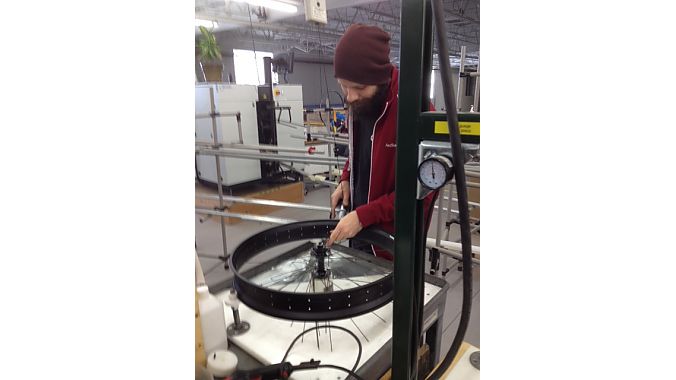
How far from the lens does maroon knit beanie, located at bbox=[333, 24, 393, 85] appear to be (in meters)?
1.15

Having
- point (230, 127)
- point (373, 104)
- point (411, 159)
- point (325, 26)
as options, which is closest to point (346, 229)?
point (411, 159)

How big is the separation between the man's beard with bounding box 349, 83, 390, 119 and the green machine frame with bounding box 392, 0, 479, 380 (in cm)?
69

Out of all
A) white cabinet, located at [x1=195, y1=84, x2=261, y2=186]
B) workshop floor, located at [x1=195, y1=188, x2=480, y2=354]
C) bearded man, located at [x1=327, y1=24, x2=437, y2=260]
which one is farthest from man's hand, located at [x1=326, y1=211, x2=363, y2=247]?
white cabinet, located at [x1=195, y1=84, x2=261, y2=186]

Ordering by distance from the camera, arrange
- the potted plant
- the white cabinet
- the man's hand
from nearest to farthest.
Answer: the man's hand < the potted plant < the white cabinet

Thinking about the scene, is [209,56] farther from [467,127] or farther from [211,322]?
[467,127]

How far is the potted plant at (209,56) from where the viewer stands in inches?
141

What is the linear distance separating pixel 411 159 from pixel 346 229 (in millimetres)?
380

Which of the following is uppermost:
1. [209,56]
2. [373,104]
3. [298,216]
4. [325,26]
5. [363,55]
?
[325,26]

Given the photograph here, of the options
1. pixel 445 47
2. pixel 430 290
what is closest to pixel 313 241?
pixel 430 290

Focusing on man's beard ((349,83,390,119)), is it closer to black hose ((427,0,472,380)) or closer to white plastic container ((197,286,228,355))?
black hose ((427,0,472,380))

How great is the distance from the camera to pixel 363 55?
3.81 feet

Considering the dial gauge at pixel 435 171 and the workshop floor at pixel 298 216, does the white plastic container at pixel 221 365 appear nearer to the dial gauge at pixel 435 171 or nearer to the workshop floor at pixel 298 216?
the dial gauge at pixel 435 171

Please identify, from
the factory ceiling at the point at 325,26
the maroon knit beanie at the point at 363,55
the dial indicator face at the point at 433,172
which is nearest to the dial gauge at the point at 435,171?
the dial indicator face at the point at 433,172
